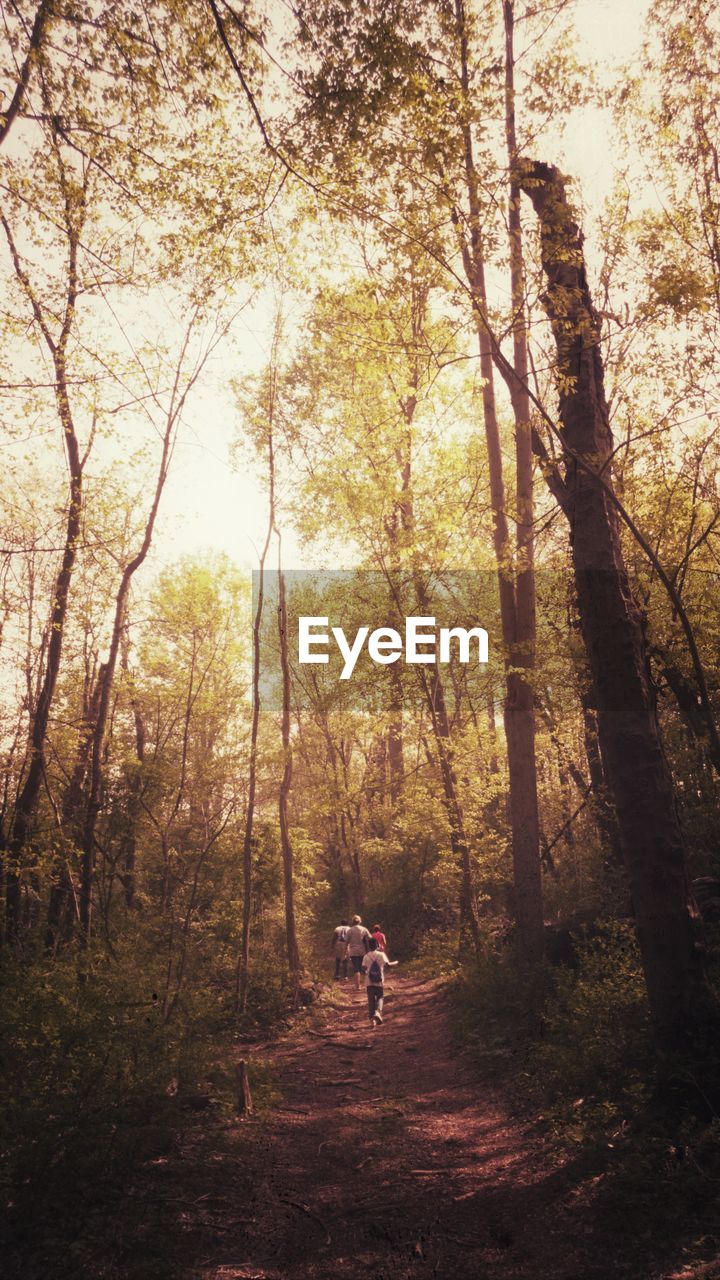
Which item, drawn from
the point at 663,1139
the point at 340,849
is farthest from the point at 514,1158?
the point at 340,849

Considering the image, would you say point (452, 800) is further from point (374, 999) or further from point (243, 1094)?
point (243, 1094)

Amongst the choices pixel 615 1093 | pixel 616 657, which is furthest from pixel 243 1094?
pixel 616 657

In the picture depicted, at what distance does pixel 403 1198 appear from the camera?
221 inches

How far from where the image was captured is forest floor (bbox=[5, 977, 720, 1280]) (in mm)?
4371

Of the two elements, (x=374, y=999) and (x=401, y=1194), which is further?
(x=374, y=999)

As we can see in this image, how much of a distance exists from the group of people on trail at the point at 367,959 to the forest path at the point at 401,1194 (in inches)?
139

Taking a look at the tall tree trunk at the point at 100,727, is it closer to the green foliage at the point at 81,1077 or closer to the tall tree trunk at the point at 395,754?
the green foliage at the point at 81,1077

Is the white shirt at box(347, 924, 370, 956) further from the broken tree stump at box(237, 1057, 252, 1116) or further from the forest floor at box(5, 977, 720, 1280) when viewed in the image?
the broken tree stump at box(237, 1057, 252, 1116)

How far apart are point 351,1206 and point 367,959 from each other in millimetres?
7788

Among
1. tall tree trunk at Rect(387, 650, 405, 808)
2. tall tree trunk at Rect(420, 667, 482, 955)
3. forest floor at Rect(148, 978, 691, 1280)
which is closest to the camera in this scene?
forest floor at Rect(148, 978, 691, 1280)

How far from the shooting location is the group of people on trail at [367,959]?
42.6ft

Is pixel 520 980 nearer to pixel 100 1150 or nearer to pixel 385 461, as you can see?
pixel 100 1150

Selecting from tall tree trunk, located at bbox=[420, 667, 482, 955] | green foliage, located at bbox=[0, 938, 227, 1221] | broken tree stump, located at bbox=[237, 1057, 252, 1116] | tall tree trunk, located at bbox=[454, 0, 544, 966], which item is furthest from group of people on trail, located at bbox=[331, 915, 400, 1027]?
green foliage, located at bbox=[0, 938, 227, 1221]

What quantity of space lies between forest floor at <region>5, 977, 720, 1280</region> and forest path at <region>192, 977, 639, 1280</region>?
16 mm
